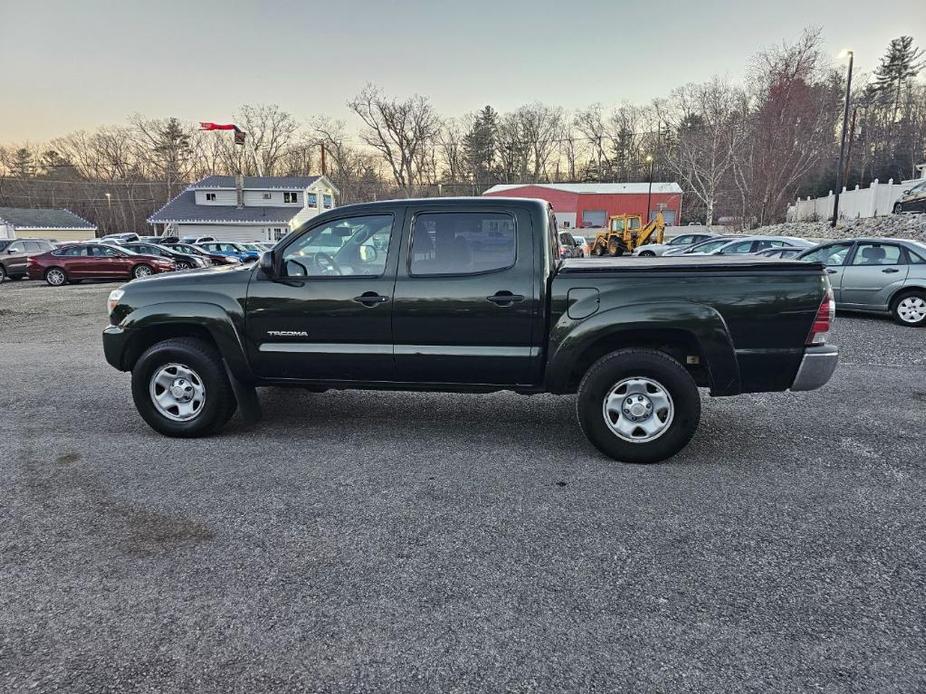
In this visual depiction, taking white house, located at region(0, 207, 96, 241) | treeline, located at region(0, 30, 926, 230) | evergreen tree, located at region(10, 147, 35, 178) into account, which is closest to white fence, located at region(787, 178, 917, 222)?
treeline, located at region(0, 30, 926, 230)

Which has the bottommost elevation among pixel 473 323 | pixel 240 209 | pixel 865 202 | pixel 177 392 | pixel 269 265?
pixel 177 392

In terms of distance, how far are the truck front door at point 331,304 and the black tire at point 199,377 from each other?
363 millimetres

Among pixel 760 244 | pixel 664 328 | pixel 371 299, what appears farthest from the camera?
pixel 760 244

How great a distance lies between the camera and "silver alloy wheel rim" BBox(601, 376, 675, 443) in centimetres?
402

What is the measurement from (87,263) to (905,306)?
2370 centimetres

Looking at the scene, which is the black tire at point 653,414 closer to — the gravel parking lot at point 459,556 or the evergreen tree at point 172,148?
the gravel parking lot at point 459,556

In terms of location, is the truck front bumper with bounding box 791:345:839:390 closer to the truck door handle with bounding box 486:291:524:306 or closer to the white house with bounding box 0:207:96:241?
the truck door handle with bounding box 486:291:524:306

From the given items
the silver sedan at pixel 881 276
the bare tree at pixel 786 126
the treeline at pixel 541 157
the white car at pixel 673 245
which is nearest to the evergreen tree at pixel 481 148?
the treeline at pixel 541 157

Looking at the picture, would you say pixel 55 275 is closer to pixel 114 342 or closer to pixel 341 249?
pixel 114 342

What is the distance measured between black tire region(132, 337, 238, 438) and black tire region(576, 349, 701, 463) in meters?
2.89

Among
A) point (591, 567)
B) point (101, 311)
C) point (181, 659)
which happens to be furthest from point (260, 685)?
point (101, 311)

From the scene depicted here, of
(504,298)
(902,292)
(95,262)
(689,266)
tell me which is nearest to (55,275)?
(95,262)

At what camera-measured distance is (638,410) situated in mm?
4051

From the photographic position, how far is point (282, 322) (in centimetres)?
448
